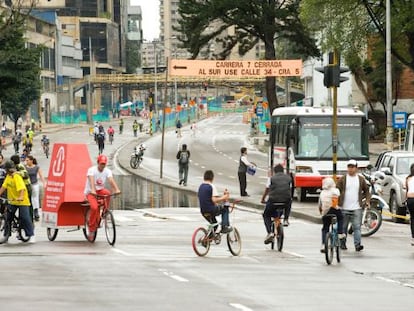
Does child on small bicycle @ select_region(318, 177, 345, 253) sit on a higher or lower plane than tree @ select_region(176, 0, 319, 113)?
lower

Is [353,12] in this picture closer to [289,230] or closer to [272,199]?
[289,230]

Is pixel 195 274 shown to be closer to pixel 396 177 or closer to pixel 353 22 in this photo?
pixel 396 177

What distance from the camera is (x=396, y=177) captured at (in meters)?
31.5

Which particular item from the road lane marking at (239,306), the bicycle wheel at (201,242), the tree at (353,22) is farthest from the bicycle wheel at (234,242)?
the tree at (353,22)

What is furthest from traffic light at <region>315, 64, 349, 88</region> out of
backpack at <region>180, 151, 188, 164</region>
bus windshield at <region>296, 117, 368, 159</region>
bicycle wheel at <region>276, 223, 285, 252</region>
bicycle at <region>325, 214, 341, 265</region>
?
backpack at <region>180, 151, 188, 164</region>

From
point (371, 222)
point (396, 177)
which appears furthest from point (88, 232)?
point (396, 177)

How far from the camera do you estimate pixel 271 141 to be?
43.3 metres

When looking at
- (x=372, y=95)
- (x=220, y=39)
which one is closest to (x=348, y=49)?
(x=220, y=39)

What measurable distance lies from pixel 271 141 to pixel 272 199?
2133 centimetres

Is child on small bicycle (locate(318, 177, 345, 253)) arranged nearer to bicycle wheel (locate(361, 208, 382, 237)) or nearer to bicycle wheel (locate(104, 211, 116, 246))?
bicycle wheel (locate(104, 211, 116, 246))

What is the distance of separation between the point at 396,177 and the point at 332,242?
39.2 ft

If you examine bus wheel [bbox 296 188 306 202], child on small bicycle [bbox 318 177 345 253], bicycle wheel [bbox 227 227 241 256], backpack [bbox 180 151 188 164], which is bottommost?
bus wheel [bbox 296 188 306 202]

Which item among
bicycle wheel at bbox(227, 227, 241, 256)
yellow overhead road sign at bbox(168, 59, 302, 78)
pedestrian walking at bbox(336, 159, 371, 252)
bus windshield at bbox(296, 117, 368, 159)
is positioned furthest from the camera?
yellow overhead road sign at bbox(168, 59, 302, 78)

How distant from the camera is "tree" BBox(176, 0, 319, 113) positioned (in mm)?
73000
